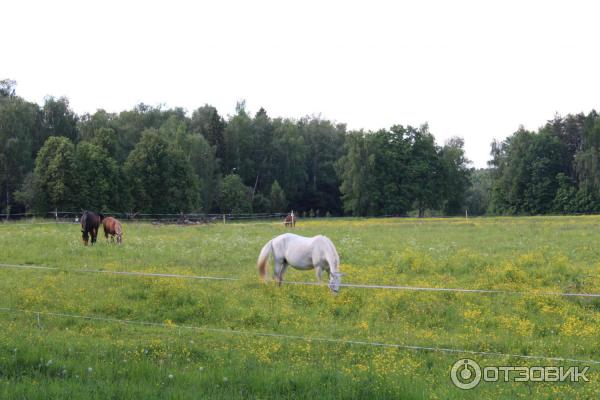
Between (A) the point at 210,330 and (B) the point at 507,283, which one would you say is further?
(B) the point at 507,283

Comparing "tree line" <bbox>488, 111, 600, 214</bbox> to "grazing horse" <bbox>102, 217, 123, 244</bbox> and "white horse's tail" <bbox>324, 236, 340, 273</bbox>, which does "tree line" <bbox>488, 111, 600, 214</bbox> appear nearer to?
"grazing horse" <bbox>102, 217, 123, 244</bbox>

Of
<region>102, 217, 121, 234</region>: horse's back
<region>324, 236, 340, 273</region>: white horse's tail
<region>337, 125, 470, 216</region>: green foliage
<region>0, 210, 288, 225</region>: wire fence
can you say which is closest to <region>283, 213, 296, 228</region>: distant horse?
<region>0, 210, 288, 225</region>: wire fence

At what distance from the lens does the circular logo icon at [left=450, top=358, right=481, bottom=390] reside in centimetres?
802

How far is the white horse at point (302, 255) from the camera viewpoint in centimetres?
1517

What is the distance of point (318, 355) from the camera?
9.65 metres

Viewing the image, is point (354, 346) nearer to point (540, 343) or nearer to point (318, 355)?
point (318, 355)

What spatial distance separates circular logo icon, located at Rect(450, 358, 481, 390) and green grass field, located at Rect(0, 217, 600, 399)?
0.14 m

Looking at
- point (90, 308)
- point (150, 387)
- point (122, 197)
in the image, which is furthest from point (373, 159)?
point (150, 387)

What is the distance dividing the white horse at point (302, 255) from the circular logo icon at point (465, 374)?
5.83m

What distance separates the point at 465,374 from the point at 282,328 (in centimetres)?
443

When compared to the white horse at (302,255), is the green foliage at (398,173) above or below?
above

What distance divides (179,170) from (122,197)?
862 centimetres

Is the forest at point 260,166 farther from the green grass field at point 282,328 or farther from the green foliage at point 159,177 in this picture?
the green grass field at point 282,328

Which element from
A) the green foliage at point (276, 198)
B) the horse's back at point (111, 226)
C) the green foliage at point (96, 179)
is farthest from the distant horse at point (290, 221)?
the green foliage at point (276, 198)
